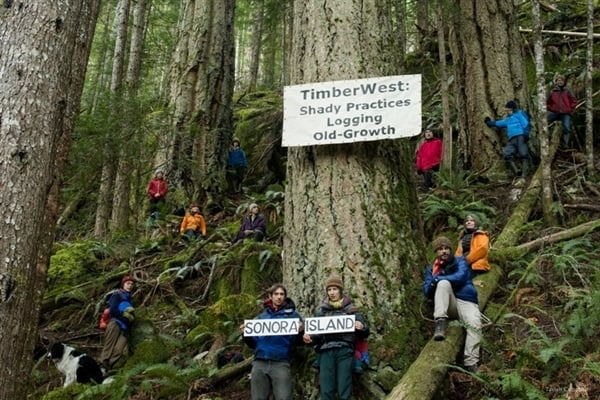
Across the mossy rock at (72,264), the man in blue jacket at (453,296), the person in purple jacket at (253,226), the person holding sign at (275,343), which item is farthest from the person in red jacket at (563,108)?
the mossy rock at (72,264)

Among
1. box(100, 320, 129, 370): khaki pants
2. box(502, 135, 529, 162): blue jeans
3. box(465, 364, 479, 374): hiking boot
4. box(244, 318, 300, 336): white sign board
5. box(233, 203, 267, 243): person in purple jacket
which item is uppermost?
box(502, 135, 529, 162): blue jeans

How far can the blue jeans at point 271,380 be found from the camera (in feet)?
17.1

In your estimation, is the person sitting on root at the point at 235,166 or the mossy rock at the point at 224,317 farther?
the person sitting on root at the point at 235,166

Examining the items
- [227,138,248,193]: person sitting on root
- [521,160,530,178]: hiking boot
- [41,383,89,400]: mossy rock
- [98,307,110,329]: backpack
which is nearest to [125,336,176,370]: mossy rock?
[41,383,89,400]: mossy rock

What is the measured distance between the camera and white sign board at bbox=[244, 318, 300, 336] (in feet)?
17.2

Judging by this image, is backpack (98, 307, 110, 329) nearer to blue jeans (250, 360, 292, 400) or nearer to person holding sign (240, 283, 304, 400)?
person holding sign (240, 283, 304, 400)

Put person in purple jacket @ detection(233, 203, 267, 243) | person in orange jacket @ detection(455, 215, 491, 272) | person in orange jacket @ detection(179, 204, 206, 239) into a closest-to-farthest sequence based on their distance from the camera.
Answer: person in orange jacket @ detection(455, 215, 491, 272) → person in purple jacket @ detection(233, 203, 267, 243) → person in orange jacket @ detection(179, 204, 206, 239)

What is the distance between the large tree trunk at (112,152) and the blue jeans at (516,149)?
6575 millimetres

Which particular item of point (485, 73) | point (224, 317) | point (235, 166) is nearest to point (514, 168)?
point (485, 73)

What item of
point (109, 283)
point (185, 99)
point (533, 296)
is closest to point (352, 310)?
point (533, 296)

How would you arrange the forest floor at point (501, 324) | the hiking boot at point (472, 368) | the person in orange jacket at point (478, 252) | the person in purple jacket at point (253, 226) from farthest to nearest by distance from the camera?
the person in purple jacket at point (253, 226), the person in orange jacket at point (478, 252), the hiking boot at point (472, 368), the forest floor at point (501, 324)

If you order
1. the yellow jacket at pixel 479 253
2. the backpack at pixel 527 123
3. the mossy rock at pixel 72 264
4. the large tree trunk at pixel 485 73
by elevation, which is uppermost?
the large tree trunk at pixel 485 73

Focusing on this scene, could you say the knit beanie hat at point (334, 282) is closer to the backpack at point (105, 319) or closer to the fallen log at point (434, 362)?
the fallen log at point (434, 362)

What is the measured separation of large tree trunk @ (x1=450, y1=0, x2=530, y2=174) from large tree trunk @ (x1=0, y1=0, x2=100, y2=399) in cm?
777
